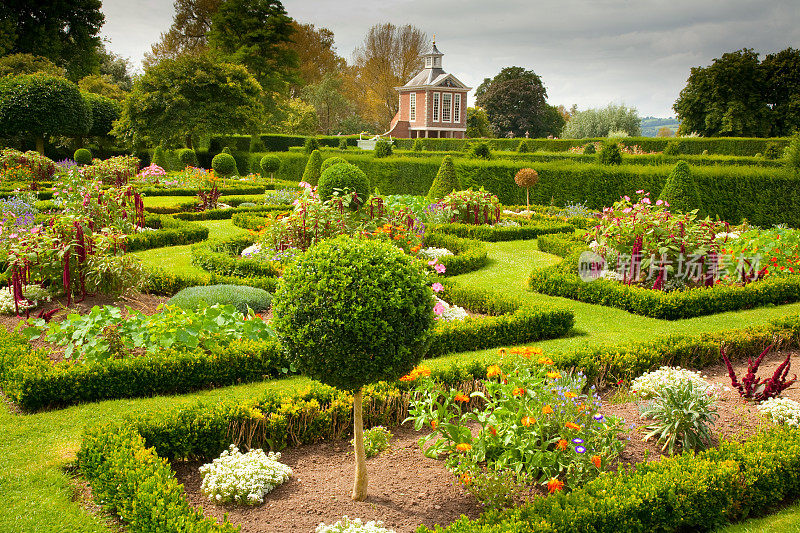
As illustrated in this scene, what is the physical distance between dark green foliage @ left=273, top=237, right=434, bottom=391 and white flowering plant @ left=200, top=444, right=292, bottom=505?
76cm

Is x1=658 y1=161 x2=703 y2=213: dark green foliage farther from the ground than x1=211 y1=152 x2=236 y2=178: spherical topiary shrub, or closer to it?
closer to it

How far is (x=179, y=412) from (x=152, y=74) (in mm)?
29154

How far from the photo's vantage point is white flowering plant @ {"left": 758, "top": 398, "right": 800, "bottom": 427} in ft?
14.5

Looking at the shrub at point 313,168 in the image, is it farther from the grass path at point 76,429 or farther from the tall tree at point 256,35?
the tall tree at point 256,35

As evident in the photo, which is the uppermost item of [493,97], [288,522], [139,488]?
[493,97]

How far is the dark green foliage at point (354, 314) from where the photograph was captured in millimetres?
3242

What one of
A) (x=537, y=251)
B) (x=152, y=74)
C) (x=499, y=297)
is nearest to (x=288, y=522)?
(x=499, y=297)

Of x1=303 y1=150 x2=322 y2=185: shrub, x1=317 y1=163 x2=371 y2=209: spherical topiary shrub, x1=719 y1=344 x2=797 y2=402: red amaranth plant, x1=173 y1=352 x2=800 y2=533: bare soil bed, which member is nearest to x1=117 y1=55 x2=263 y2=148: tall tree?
x1=303 y1=150 x2=322 y2=185: shrub

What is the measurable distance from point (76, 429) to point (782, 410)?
5.23 metres

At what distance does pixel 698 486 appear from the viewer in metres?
3.34

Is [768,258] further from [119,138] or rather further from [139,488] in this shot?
[119,138]

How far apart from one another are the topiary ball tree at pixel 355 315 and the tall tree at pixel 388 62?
60.7m

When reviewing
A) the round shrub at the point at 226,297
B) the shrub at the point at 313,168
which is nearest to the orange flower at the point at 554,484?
the round shrub at the point at 226,297

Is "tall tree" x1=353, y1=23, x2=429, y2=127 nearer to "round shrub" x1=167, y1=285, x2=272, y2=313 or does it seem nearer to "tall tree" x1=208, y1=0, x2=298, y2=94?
"tall tree" x1=208, y1=0, x2=298, y2=94
